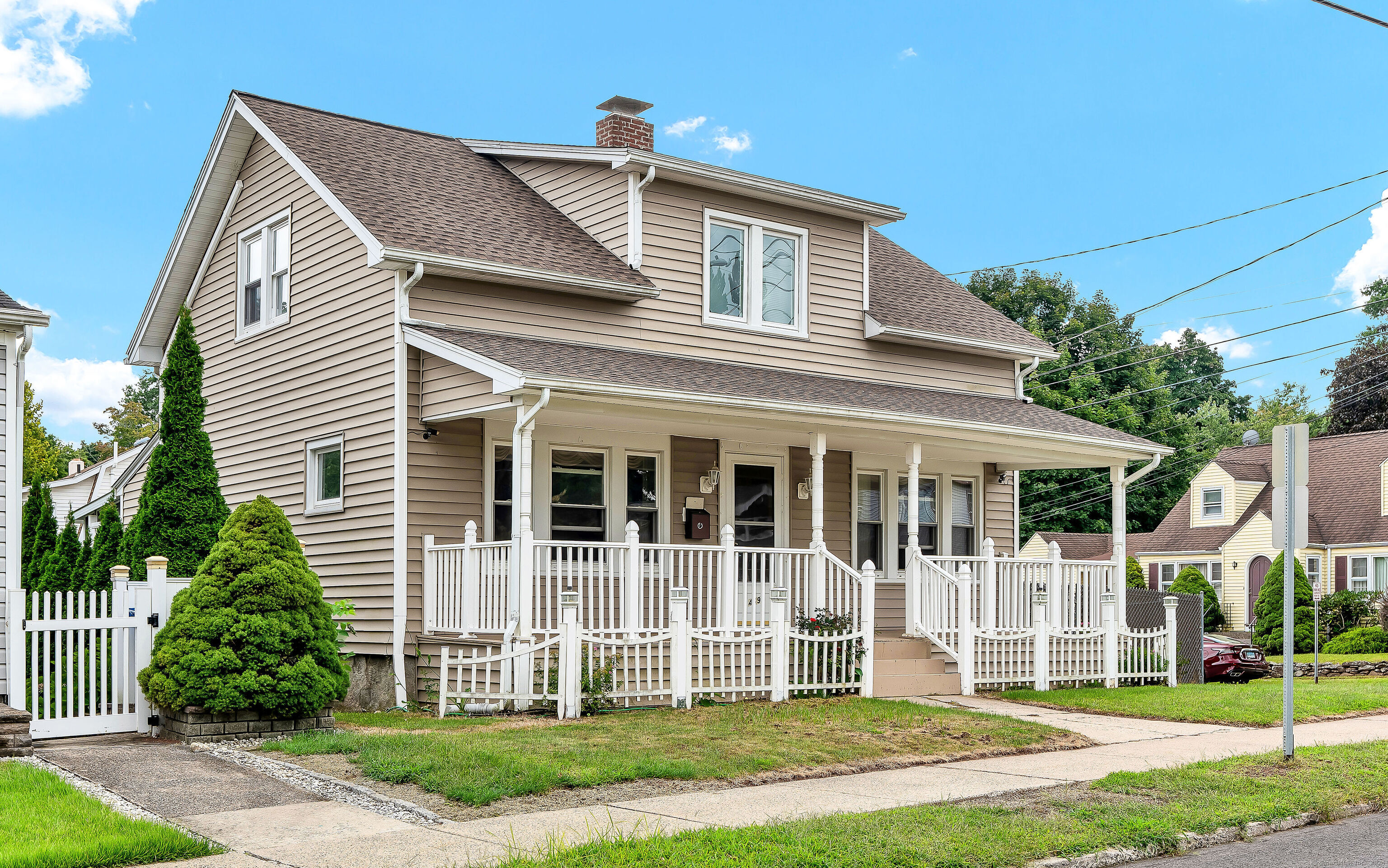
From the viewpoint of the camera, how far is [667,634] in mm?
14062

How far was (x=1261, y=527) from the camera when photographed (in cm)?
4209

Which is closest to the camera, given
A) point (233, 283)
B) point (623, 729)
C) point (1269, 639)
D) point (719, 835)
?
point (719, 835)

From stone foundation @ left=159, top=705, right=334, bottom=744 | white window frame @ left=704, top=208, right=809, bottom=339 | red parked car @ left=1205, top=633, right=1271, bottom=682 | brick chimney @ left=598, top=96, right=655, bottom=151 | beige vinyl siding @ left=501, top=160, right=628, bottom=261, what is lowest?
red parked car @ left=1205, top=633, right=1271, bottom=682

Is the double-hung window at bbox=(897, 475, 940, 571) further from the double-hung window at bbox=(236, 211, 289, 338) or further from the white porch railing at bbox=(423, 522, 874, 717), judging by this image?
the double-hung window at bbox=(236, 211, 289, 338)

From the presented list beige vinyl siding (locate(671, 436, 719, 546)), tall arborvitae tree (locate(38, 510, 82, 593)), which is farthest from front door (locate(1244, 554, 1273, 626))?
tall arborvitae tree (locate(38, 510, 82, 593))

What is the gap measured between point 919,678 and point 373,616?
654 centimetres

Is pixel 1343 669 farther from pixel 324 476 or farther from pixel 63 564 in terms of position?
pixel 63 564

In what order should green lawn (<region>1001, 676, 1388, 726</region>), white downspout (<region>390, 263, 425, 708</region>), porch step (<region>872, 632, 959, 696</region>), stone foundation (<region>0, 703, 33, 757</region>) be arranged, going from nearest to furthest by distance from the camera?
stone foundation (<region>0, 703, 33, 757</region>) < green lawn (<region>1001, 676, 1388, 726</region>) < white downspout (<region>390, 263, 425, 708</region>) < porch step (<region>872, 632, 959, 696</region>)

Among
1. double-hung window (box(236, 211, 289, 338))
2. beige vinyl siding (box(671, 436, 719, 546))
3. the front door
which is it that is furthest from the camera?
the front door

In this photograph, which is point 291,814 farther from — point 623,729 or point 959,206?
point 959,206

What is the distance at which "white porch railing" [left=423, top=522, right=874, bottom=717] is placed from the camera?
1366 cm

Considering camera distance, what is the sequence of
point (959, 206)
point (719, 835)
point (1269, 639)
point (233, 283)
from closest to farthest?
point (719, 835) < point (233, 283) < point (1269, 639) < point (959, 206)

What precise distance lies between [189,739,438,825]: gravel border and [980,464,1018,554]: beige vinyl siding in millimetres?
12410

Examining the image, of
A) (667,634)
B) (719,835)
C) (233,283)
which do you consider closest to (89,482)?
(233,283)
